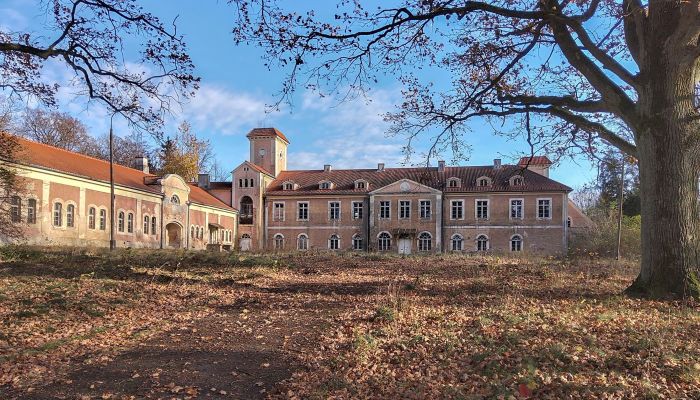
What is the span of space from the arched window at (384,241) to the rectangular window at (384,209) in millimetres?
Result: 1817

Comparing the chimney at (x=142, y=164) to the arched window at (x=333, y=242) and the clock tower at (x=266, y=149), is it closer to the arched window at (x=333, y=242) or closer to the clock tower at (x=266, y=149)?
the clock tower at (x=266, y=149)

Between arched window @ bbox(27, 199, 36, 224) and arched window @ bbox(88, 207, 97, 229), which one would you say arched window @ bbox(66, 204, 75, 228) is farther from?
arched window @ bbox(27, 199, 36, 224)

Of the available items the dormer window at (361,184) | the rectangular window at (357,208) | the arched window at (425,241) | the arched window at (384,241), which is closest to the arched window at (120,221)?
the rectangular window at (357,208)

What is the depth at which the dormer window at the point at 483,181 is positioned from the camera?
55000 millimetres

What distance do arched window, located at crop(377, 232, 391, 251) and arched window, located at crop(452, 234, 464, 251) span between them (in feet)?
22.1

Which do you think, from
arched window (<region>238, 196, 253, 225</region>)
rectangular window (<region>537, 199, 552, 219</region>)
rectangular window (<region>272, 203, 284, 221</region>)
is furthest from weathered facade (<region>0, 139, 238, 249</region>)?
rectangular window (<region>537, 199, 552, 219</region>)

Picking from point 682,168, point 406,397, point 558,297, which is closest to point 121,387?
point 406,397

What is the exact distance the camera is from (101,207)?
40500 millimetres

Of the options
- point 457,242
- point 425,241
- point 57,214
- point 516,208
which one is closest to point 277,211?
point 425,241

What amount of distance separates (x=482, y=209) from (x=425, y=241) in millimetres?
6742

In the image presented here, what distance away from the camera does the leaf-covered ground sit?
5512mm

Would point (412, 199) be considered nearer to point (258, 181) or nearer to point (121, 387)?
point (258, 181)

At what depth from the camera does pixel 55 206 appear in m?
35.7

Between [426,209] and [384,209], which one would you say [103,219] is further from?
[426,209]
